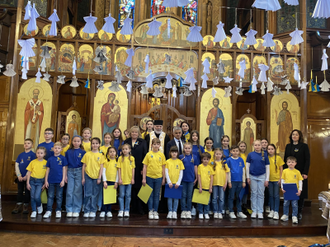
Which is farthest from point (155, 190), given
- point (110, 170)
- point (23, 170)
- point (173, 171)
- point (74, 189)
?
point (23, 170)

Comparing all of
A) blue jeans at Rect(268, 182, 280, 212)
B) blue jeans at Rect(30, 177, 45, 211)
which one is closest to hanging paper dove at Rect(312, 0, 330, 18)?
blue jeans at Rect(268, 182, 280, 212)

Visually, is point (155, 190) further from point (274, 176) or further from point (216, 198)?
point (274, 176)

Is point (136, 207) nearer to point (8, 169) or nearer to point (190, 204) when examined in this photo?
point (190, 204)

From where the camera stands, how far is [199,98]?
8648mm

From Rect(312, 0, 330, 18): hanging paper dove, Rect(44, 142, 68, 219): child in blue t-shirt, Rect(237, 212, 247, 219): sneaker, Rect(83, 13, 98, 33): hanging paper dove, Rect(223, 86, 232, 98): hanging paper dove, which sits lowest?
Rect(237, 212, 247, 219): sneaker

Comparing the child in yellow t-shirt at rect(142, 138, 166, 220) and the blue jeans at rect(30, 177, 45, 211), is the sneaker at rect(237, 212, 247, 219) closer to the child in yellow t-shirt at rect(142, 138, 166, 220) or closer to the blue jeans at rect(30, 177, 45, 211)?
the child in yellow t-shirt at rect(142, 138, 166, 220)

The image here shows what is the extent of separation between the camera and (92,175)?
5.43 m

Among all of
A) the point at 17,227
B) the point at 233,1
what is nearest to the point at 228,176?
the point at 17,227

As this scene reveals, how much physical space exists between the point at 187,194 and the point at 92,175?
6.14 ft

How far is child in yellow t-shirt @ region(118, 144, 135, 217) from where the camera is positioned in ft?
18.2

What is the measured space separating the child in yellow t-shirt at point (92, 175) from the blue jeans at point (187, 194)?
1.64 metres

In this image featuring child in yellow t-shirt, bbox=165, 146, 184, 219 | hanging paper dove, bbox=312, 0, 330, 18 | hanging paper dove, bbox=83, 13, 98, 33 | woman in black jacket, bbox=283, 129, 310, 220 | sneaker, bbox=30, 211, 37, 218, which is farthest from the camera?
woman in black jacket, bbox=283, 129, 310, 220

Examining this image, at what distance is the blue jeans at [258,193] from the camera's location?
5.88 metres

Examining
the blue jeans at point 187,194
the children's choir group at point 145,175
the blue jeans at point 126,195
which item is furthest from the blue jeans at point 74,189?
the blue jeans at point 187,194
